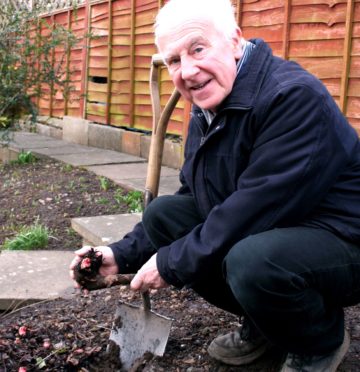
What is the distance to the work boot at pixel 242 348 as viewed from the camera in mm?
2395

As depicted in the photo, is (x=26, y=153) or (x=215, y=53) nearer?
(x=215, y=53)

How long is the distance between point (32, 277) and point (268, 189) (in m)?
2.04

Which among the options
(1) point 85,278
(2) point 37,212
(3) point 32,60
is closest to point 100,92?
(3) point 32,60

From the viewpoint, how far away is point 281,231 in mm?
1966

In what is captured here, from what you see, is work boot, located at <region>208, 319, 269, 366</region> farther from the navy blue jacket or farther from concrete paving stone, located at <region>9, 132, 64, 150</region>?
concrete paving stone, located at <region>9, 132, 64, 150</region>

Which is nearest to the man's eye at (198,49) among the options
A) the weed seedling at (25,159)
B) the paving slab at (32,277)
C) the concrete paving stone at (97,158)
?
the paving slab at (32,277)

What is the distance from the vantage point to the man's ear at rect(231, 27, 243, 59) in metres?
2.11

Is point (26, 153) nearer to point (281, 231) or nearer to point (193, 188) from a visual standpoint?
point (193, 188)

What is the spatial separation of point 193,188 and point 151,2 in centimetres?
499

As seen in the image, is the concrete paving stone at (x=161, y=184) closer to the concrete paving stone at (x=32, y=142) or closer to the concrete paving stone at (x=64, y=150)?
the concrete paving stone at (x=64, y=150)

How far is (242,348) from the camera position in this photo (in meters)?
2.41


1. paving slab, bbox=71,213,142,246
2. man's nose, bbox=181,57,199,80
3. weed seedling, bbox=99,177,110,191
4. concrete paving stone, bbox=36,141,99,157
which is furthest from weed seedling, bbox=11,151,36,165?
man's nose, bbox=181,57,199,80

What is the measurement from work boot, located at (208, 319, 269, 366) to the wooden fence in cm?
248

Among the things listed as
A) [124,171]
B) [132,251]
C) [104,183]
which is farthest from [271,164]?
[124,171]
